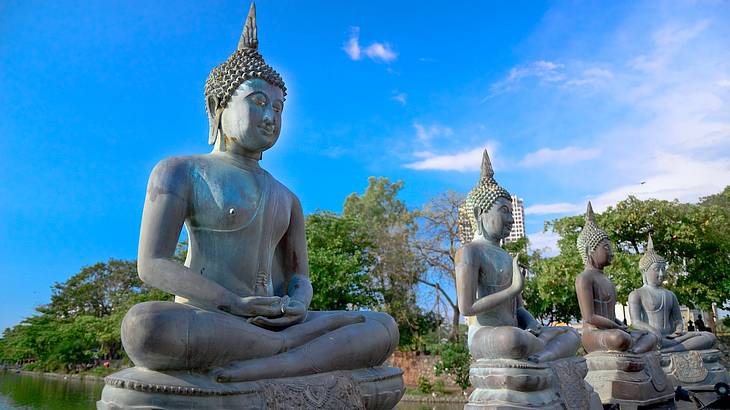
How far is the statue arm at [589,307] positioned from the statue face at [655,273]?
8.78ft

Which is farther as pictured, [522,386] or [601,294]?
[601,294]

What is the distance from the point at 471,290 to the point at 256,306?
2603mm

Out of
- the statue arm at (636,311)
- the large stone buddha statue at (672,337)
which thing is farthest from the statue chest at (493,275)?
the statue arm at (636,311)

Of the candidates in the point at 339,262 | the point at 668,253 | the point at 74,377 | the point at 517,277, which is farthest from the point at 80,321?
the point at 517,277

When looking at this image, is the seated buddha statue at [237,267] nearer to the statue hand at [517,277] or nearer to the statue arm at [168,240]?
the statue arm at [168,240]

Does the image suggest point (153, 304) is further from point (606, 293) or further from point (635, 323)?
point (635, 323)

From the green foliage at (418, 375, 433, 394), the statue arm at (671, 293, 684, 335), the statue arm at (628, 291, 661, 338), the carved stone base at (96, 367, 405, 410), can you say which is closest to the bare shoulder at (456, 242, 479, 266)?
the carved stone base at (96, 367, 405, 410)

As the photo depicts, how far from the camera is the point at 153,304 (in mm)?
2711

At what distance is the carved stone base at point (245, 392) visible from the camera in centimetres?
254

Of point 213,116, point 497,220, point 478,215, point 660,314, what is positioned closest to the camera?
point 213,116

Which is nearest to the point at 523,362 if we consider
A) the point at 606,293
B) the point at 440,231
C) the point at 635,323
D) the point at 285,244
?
the point at 285,244

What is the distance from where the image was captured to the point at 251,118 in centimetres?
353

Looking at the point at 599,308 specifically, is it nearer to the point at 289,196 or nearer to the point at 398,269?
the point at 289,196

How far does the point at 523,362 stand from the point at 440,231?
17947 millimetres
